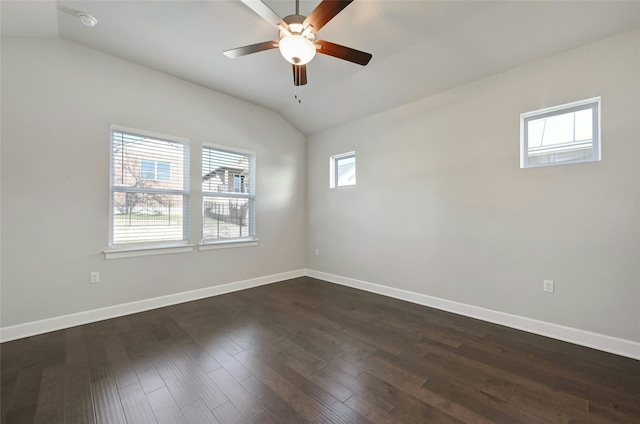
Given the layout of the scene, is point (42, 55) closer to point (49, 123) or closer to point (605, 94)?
point (49, 123)

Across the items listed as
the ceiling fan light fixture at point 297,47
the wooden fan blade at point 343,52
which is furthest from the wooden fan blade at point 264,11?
the wooden fan blade at point 343,52

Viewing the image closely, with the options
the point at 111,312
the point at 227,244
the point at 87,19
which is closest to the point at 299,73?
the point at 87,19

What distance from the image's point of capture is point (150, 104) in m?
3.29

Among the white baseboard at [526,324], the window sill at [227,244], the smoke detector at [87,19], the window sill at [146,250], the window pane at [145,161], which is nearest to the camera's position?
the white baseboard at [526,324]

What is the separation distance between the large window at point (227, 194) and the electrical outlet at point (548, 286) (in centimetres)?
392

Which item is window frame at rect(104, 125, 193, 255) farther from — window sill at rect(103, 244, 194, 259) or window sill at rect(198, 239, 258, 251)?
window sill at rect(198, 239, 258, 251)

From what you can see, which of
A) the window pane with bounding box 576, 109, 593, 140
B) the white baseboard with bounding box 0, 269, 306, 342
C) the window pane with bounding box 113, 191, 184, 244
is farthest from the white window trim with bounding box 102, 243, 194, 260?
the window pane with bounding box 576, 109, 593, 140

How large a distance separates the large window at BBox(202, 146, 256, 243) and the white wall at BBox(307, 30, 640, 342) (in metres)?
1.84

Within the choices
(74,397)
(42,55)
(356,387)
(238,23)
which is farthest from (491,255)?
(42,55)

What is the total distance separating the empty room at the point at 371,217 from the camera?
1.81 metres

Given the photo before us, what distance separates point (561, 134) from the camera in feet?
8.42

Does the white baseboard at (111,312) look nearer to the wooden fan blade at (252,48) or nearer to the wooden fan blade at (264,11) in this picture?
the wooden fan blade at (252,48)

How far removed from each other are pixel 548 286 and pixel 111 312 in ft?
15.8

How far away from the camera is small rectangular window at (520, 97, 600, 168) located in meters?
2.42
